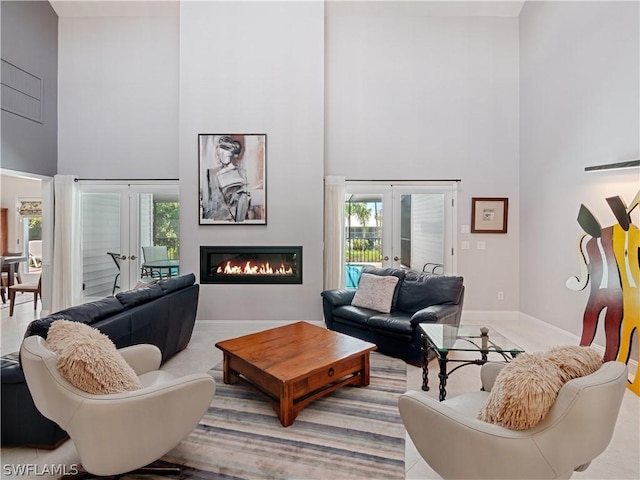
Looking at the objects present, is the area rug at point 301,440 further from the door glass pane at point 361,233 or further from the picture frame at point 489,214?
the picture frame at point 489,214

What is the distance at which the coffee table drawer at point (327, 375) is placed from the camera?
2320 mm

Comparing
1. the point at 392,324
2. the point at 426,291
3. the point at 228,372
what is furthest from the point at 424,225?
the point at 228,372

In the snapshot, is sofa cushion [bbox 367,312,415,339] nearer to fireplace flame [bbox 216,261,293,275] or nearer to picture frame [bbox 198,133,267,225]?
fireplace flame [bbox 216,261,293,275]

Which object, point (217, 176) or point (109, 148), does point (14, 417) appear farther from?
point (109, 148)

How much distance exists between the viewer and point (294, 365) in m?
2.39

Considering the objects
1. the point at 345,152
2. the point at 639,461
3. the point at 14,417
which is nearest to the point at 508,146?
the point at 345,152

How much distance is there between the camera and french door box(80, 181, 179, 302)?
16.9 ft

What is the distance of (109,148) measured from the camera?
16.8 ft

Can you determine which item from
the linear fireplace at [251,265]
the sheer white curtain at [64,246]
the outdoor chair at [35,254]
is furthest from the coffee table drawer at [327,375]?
the outdoor chair at [35,254]

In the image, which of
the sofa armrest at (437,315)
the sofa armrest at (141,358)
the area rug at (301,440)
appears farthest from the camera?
the sofa armrest at (437,315)

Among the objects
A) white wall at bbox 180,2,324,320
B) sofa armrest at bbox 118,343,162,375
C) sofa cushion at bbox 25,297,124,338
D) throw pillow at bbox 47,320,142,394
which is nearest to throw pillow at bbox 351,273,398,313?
white wall at bbox 180,2,324,320

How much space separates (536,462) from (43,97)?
22.0 ft

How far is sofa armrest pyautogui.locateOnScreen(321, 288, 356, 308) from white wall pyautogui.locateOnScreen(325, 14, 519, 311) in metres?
1.84

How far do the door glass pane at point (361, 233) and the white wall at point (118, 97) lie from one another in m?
2.77
